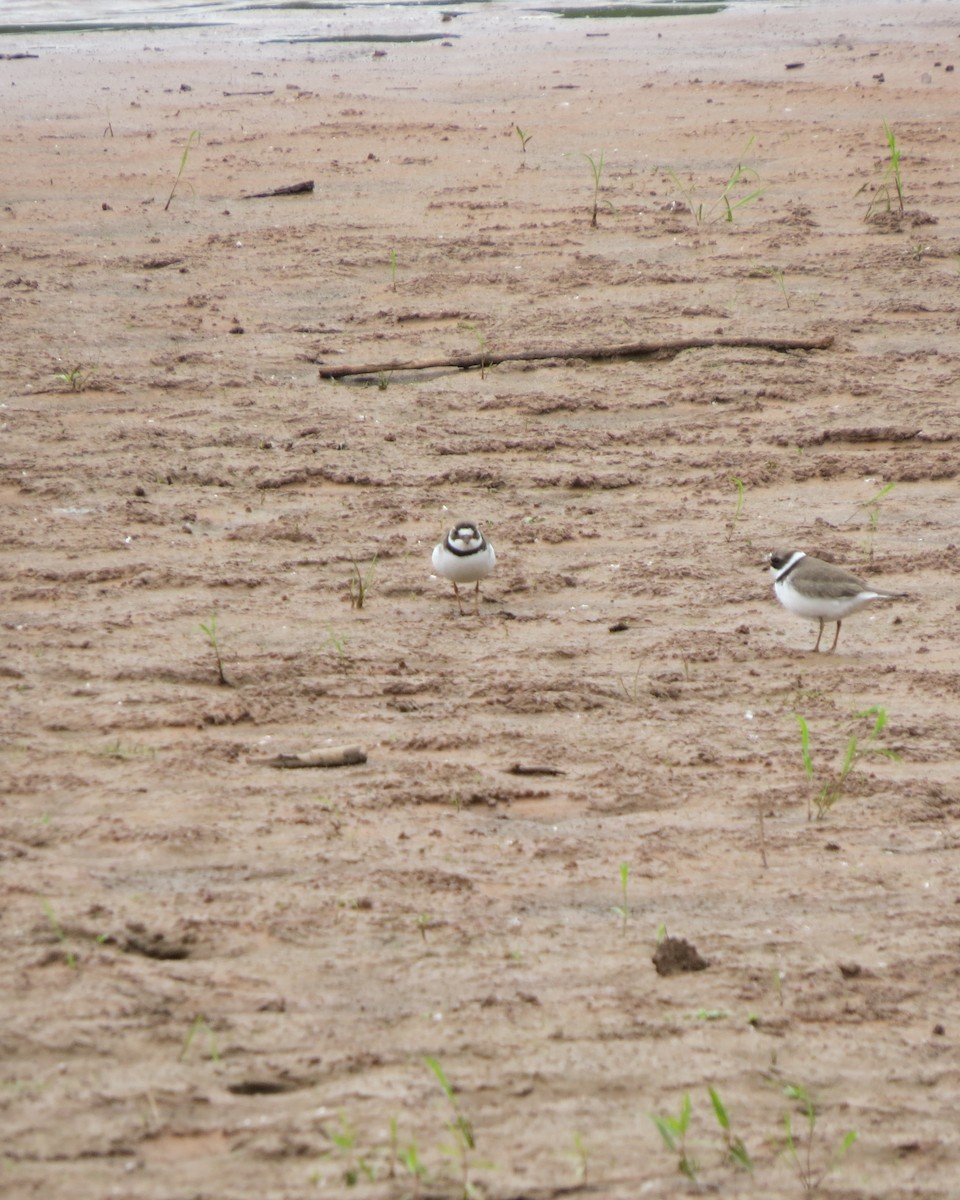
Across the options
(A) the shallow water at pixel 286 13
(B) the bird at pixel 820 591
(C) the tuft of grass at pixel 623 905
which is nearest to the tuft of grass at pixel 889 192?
(B) the bird at pixel 820 591

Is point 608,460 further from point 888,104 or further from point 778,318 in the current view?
point 888,104

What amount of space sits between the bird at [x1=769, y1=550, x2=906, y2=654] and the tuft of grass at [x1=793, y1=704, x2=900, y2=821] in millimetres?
592

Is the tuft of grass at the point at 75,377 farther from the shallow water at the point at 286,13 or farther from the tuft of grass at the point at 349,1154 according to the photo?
the shallow water at the point at 286,13

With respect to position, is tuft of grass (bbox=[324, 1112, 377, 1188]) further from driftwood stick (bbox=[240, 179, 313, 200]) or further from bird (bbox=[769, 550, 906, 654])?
driftwood stick (bbox=[240, 179, 313, 200])

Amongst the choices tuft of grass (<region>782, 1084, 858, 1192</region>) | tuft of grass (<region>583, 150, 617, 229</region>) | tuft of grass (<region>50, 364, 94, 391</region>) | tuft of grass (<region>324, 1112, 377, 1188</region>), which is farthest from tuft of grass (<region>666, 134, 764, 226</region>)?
tuft of grass (<region>324, 1112, 377, 1188</region>)

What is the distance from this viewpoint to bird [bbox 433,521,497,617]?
5410 millimetres

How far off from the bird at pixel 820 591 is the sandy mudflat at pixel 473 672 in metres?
0.18

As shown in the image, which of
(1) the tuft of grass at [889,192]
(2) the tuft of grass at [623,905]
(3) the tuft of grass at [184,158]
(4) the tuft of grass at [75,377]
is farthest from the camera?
(3) the tuft of grass at [184,158]

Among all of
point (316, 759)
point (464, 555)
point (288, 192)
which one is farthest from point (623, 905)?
point (288, 192)

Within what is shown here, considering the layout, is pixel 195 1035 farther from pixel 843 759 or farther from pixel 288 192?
pixel 288 192

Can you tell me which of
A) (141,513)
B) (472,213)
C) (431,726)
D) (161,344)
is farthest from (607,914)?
(472,213)

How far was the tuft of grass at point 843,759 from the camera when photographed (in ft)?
13.9

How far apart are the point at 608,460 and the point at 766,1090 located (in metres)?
4.06

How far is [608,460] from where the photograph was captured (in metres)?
6.79
